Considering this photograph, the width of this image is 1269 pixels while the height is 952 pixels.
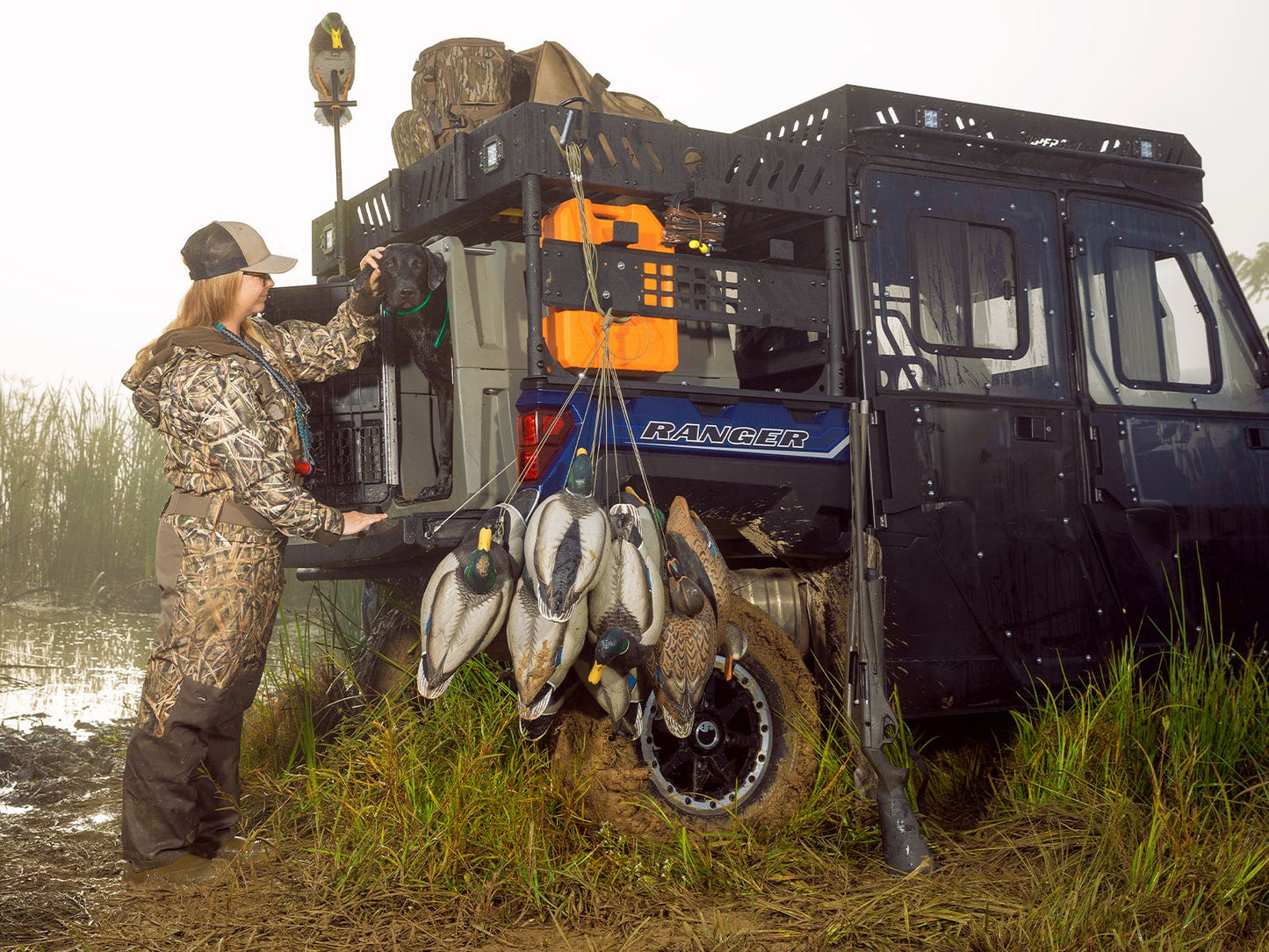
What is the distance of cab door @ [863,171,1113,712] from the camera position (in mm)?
4699

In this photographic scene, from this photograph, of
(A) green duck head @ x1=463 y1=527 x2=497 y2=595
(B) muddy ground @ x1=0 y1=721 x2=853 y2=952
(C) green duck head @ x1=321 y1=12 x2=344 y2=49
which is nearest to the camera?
(A) green duck head @ x1=463 y1=527 x2=497 y2=595

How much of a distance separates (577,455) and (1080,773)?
7.10ft

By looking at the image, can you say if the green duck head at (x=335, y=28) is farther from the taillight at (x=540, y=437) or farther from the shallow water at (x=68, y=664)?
the shallow water at (x=68, y=664)

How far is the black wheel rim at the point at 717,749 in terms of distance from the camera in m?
4.27

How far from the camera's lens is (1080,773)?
14.3 ft

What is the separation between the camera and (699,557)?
3.59 metres

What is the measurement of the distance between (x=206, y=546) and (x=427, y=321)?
1.05 m

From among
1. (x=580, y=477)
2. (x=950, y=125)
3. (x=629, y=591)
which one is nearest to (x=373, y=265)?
(x=580, y=477)

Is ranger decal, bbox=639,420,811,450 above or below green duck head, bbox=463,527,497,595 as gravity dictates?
above

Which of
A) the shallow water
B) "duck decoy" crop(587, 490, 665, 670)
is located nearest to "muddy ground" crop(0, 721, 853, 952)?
"duck decoy" crop(587, 490, 665, 670)

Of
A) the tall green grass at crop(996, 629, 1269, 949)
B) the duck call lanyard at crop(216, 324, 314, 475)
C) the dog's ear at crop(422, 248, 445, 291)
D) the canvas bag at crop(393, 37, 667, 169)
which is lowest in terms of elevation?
the tall green grass at crop(996, 629, 1269, 949)

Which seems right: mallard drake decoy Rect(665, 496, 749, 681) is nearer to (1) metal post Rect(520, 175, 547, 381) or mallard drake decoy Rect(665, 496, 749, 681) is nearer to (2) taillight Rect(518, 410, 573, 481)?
(2) taillight Rect(518, 410, 573, 481)

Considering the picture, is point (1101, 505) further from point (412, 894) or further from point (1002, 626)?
point (412, 894)

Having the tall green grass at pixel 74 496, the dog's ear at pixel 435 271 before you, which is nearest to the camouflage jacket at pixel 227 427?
the dog's ear at pixel 435 271
